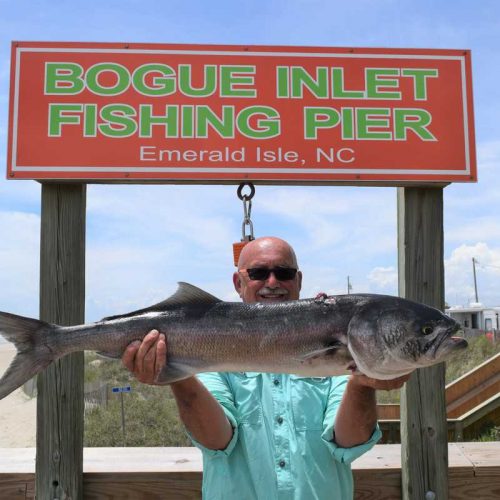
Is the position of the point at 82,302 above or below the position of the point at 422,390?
above

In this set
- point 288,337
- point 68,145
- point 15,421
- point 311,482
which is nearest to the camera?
point 288,337

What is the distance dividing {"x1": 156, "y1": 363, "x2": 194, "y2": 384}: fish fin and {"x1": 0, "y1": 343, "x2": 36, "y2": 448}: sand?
1613 centimetres

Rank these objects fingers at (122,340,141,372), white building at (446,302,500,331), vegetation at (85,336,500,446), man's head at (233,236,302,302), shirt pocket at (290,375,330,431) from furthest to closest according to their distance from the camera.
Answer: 1. white building at (446,302,500,331)
2. vegetation at (85,336,500,446)
3. man's head at (233,236,302,302)
4. shirt pocket at (290,375,330,431)
5. fingers at (122,340,141,372)

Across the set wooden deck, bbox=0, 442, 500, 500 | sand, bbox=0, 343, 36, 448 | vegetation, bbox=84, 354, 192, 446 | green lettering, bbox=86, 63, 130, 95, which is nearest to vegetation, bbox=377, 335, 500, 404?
vegetation, bbox=84, 354, 192, 446

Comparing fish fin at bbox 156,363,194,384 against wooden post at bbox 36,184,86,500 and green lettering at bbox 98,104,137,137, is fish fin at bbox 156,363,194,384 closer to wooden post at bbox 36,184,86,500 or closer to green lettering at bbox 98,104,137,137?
wooden post at bbox 36,184,86,500

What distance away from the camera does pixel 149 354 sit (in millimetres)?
2955

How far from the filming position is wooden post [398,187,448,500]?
3.86m

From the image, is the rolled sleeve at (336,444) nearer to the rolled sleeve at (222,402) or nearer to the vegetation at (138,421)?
the rolled sleeve at (222,402)

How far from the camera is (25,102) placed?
3.87 m

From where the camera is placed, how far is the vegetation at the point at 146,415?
13688mm

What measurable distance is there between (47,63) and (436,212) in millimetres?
2818

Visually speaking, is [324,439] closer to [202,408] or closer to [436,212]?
[202,408]

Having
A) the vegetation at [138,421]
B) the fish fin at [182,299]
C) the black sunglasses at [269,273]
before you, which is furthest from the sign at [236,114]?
the vegetation at [138,421]

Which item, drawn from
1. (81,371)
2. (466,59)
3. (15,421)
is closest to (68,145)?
(81,371)
